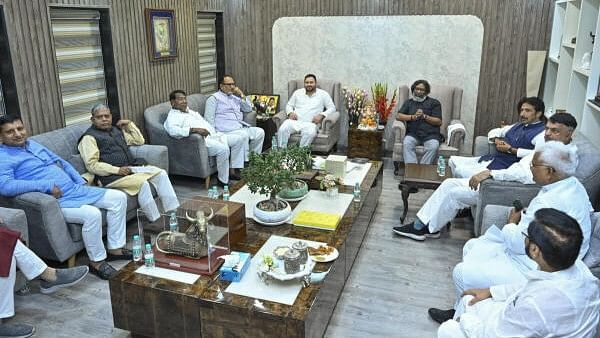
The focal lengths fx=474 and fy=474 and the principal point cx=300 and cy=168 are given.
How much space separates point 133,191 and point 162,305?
1550 mm

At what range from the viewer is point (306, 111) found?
5844mm

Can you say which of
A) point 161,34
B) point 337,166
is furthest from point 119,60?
point 337,166

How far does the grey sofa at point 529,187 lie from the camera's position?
300 cm

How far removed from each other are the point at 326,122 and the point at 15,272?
372cm

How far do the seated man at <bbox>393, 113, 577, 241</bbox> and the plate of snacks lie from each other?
1.22 metres

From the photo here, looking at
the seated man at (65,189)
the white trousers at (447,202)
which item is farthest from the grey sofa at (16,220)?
the white trousers at (447,202)

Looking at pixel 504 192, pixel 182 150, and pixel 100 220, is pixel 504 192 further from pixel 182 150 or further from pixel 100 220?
pixel 182 150

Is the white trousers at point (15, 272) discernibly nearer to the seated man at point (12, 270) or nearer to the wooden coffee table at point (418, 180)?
the seated man at point (12, 270)

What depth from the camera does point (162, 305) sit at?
2355 mm

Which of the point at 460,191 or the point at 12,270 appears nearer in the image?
the point at 12,270

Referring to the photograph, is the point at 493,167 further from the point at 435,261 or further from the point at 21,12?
the point at 21,12

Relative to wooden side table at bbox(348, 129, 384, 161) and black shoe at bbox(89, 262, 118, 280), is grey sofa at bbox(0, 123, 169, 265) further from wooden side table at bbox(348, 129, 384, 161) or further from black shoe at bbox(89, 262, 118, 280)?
wooden side table at bbox(348, 129, 384, 161)

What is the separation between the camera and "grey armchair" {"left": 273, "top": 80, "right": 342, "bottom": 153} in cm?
564

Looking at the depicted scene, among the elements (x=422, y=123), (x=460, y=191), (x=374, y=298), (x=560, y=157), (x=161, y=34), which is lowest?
(x=374, y=298)
